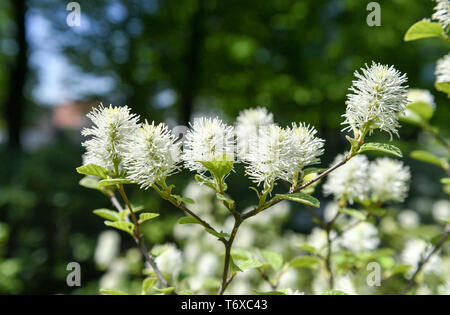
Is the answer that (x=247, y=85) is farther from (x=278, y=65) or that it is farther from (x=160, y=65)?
(x=160, y=65)

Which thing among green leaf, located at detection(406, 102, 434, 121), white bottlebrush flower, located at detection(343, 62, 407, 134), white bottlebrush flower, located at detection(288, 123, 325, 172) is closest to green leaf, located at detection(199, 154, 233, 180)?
white bottlebrush flower, located at detection(288, 123, 325, 172)

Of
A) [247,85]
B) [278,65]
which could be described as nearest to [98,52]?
[247,85]

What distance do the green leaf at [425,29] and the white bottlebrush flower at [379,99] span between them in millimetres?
346

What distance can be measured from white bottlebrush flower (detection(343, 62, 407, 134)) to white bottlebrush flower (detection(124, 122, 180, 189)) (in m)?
0.33

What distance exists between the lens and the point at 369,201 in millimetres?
1059

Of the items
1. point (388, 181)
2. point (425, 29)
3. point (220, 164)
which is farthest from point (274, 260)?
point (425, 29)

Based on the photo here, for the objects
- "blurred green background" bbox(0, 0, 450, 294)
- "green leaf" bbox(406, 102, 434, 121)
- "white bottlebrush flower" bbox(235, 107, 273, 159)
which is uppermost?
"blurred green background" bbox(0, 0, 450, 294)

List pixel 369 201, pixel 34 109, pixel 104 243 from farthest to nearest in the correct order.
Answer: pixel 34 109
pixel 104 243
pixel 369 201

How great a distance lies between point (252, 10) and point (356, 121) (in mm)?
5473

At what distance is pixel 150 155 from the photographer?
61 centimetres

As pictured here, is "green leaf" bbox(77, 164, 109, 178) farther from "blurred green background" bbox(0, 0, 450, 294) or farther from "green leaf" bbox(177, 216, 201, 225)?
"blurred green background" bbox(0, 0, 450, 294)

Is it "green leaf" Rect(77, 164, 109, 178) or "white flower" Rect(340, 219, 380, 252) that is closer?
"green leaf" Rect(77, 164, 109, 178)

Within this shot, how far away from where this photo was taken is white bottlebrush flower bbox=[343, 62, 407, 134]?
23.5 inches

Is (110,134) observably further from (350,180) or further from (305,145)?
(350,180)
